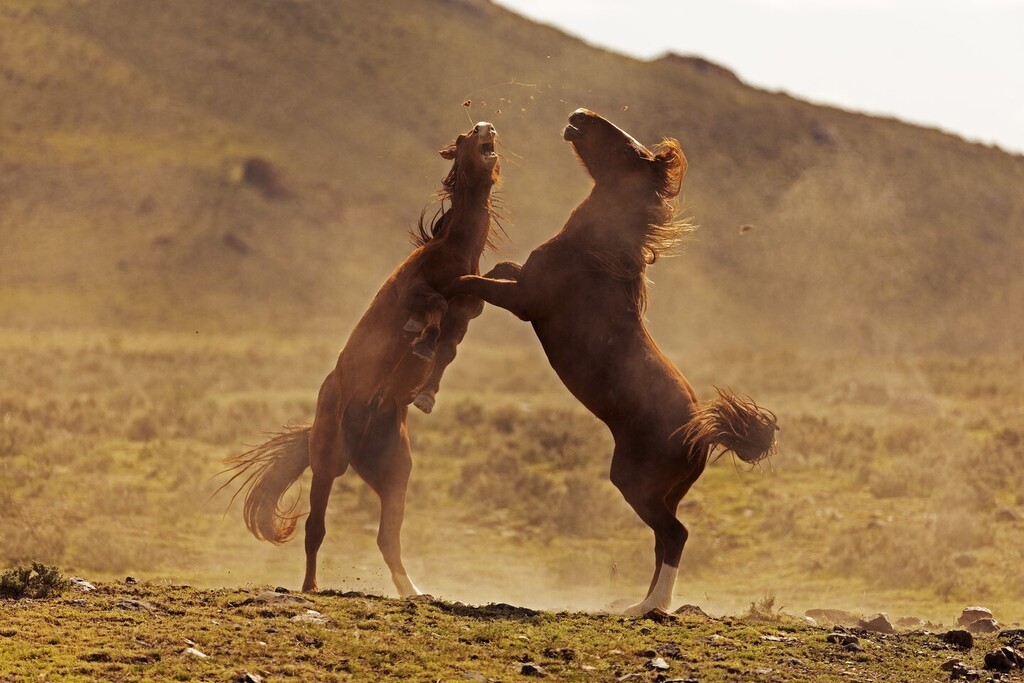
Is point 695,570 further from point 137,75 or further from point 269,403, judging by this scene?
point 137,75

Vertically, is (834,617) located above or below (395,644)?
above

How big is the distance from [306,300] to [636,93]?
101ft

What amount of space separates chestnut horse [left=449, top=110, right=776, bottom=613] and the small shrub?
3.01m

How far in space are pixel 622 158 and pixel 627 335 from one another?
121 centimetres

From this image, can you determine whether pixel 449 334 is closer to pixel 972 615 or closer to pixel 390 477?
pixel 390 477

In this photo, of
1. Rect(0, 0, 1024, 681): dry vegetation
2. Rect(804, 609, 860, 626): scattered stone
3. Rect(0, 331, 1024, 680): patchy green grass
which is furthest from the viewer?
Rect(804, 609, 860, 626): scattered stone

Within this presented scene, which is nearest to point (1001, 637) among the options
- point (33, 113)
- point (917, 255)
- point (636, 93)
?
point (917, 255)

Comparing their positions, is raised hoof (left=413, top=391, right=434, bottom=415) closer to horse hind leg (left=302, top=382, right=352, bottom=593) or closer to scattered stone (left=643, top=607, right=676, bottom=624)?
horse hind leg (left=302, top=382, right=352, bottom=593)

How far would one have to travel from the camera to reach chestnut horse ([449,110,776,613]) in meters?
7.75

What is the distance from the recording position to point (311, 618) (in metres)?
7.07

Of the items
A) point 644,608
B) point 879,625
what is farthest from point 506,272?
point 879,625

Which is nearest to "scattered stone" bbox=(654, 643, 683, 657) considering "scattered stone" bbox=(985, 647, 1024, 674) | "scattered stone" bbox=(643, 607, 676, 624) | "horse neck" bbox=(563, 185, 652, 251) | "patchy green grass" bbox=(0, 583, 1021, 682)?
"patchy green grass" bbox=(0, 583, 1021, 682)

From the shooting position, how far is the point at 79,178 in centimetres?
5919

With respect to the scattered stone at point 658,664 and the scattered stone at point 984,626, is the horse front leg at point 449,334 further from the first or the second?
the scattered stone at point 984,626
